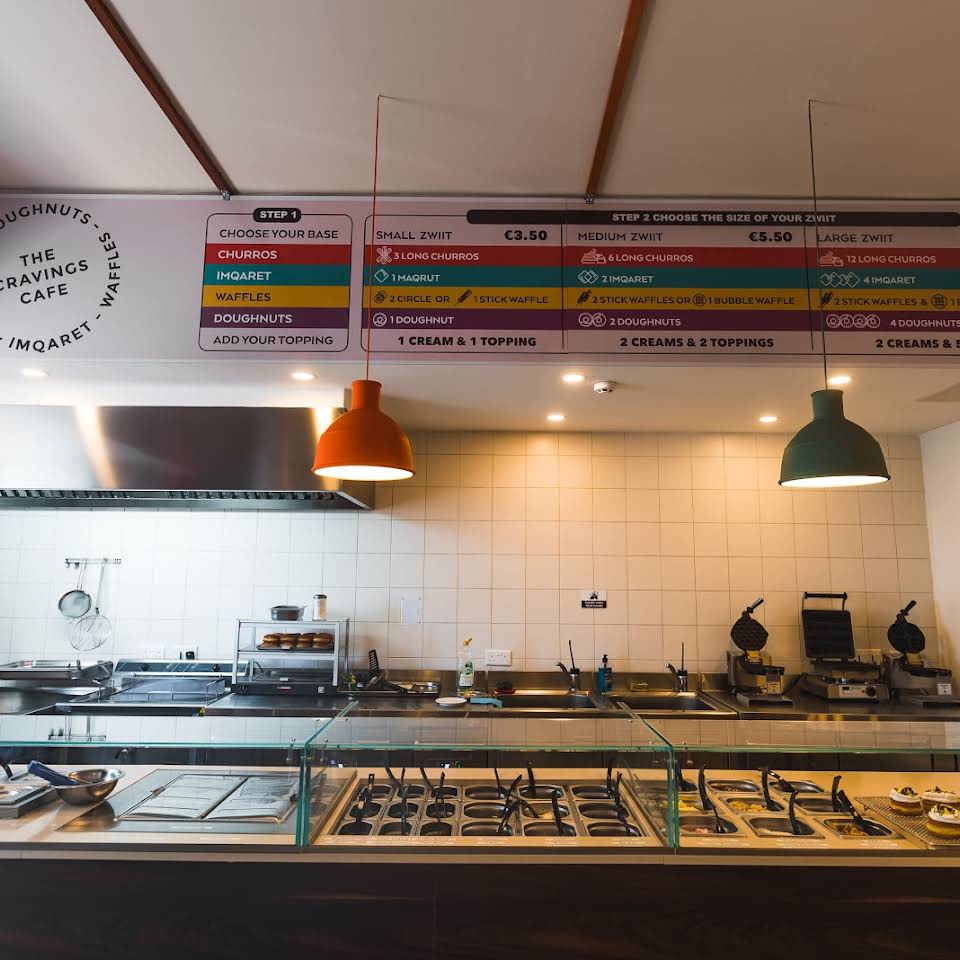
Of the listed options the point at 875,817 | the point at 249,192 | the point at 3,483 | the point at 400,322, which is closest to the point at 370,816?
the point at 875,817

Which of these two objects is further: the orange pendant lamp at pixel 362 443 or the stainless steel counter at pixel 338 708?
the stainless steel counter at pixel 338 708

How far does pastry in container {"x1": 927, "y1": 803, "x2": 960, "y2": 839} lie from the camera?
169cm

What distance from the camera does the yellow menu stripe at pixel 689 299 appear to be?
2.41m

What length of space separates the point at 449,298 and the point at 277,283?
0.64 metres

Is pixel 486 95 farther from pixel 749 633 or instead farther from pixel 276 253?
pixel 749 633

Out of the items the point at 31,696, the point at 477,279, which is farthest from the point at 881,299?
the point at 31,696

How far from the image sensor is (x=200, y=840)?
167 centimetres

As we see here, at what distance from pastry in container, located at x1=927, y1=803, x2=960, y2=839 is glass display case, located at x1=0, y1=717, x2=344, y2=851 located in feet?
5.24

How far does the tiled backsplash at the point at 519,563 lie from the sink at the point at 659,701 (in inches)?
8.3

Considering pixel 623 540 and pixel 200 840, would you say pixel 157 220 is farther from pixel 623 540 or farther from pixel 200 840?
pixel 623 540

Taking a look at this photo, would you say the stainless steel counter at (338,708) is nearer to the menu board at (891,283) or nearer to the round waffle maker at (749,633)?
the round waffle maker at (749,633)

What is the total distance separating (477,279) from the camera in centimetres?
245

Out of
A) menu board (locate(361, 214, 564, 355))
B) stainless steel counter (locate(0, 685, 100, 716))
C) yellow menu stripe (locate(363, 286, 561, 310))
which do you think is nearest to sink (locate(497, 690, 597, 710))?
menu board (locate(361, 214, 564, 355))

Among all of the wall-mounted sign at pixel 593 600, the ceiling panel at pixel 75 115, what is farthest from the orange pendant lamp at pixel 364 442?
the wall-mounted sign at pixel 593 600
